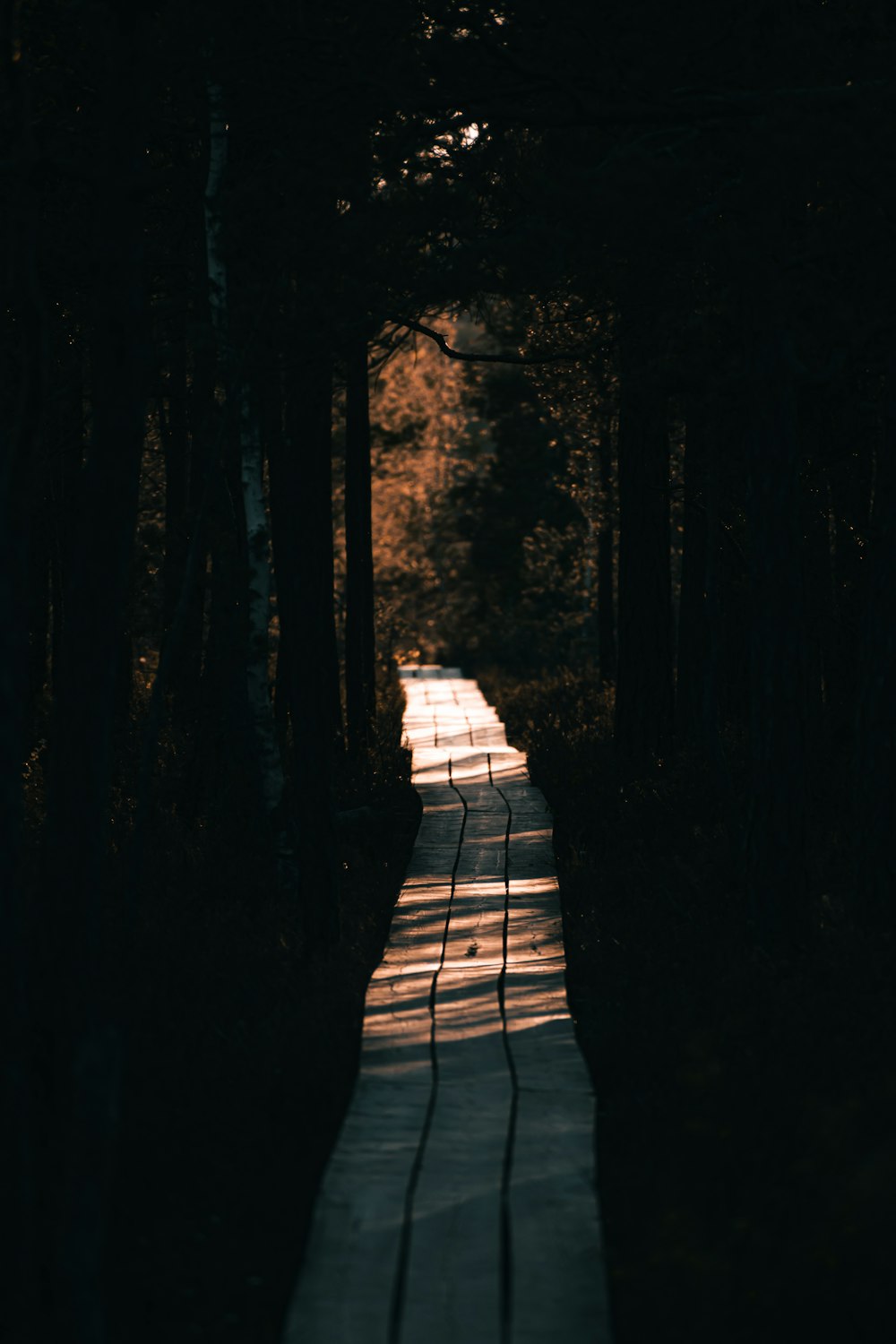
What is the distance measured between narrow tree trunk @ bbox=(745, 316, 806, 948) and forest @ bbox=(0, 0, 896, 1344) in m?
0.03

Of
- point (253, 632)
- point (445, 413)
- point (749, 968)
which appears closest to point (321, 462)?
point (253, 632)

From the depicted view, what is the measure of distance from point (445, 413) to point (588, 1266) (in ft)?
191

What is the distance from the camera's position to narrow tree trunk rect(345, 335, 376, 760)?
2078 cm

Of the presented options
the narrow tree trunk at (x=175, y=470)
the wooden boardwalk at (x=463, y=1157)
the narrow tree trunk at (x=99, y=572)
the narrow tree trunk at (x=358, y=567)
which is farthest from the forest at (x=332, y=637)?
the narrow tree trunk at (x=358, y=567)

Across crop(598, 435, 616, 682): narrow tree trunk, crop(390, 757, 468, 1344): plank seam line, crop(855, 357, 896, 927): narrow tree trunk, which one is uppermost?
crop(598, 435, 616, 682): narrow tree trunk

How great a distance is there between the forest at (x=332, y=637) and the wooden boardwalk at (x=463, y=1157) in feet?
0.85

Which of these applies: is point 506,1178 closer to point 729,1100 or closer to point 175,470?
point 729,1100

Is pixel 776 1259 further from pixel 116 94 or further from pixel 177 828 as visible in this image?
pixel 177 828

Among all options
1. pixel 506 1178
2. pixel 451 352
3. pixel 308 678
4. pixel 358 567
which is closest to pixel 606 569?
pixel 358 567

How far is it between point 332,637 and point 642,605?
18.2 ft

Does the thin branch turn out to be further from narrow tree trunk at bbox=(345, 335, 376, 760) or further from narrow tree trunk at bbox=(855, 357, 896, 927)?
narrow tree trunk at bbox=(345, 335, 376, 760)

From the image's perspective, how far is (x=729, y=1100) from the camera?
22.6 ft

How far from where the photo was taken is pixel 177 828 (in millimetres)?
13266

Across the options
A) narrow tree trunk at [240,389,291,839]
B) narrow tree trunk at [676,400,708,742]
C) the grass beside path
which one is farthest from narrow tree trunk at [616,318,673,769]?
narrow tree trunk at [240,389,291,839]
